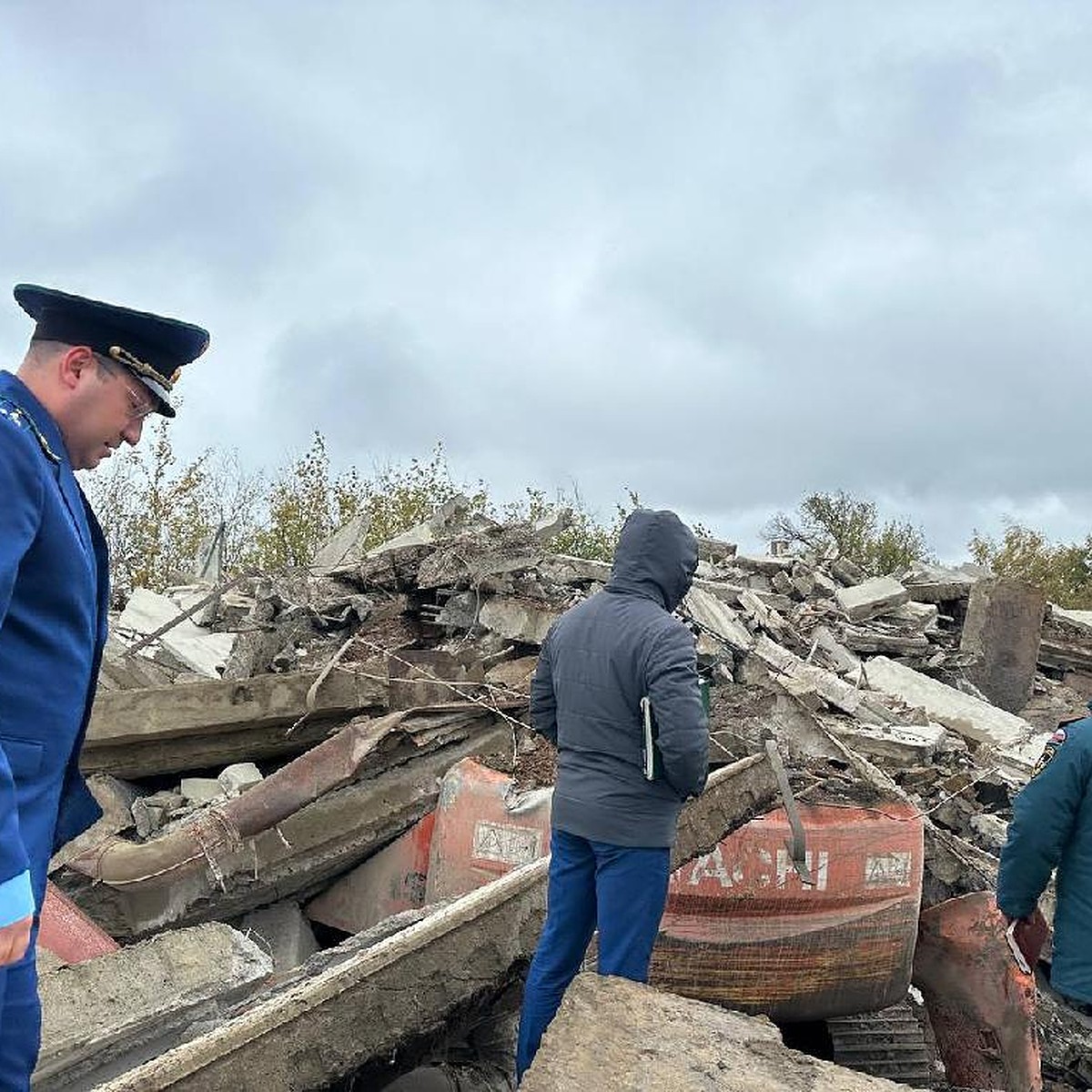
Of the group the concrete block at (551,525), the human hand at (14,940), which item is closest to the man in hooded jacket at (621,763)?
the human hand at (14,940)

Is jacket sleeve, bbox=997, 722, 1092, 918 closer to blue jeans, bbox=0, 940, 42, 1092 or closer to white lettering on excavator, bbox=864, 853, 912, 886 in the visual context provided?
white lettering on excavator, bbox=864, 853, 912, 886

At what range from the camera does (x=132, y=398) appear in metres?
1.90

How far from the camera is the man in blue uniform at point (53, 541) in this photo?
1.68 meters

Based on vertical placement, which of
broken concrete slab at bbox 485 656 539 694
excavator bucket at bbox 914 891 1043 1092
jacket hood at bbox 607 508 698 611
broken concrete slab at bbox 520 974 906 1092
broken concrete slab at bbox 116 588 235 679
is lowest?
excavator bucket at bbox 914 891 1043 1092

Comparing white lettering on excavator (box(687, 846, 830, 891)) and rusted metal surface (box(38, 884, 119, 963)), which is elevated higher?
white lettering on excavator (box(687, 846, 830, 891))

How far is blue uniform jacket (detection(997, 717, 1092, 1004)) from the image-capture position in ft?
9.66

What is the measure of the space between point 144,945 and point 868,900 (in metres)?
2.54

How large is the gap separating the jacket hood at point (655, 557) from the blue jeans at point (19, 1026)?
6.25ft

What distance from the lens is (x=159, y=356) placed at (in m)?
1.93

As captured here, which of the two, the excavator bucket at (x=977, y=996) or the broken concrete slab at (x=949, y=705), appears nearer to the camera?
the excavator bucket at (x=977, y=996)

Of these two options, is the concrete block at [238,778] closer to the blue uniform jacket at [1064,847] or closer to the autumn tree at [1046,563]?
the blue uniform jacket at [1064,847]

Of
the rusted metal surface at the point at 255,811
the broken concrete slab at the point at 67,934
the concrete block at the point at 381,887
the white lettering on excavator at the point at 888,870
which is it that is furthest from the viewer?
the concrete block at the point at 381,887

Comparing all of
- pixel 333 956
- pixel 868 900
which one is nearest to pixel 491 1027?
pixel 333 956

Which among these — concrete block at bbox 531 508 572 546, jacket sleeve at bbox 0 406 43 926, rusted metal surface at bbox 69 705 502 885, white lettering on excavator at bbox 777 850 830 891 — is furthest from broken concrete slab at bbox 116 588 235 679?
jacket sleeve at bbox 0 406 43 926
